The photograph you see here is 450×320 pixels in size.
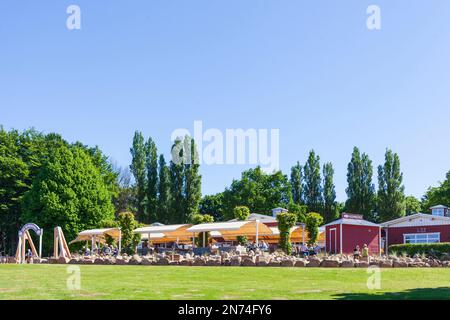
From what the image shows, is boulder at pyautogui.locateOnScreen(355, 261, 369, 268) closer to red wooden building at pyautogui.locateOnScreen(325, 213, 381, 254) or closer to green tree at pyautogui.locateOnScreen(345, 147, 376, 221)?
red wooden building at pyautogui.locateOnScreen(325, 213, 381, 254)

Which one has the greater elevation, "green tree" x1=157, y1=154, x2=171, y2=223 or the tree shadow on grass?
"green tree" x1=157, y1=154, x2=171, y2=223

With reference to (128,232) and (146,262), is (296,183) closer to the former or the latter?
(128,232)

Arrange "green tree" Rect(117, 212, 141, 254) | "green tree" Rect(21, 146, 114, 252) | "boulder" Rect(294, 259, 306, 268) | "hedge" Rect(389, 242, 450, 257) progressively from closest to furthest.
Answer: "boulder" Rect(294, 259, 306, 268) → "hedge" Rect(389, 242, 450, 257) → "green tree" Rect(117, 212, 141, 254) → "green tree" Rect(21, 146, 114, 252)

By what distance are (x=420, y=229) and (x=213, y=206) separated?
38.9 metres

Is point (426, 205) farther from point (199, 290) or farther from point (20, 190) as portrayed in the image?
point (199, 290)

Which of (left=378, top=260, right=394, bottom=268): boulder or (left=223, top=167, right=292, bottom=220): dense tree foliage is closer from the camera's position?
(left=378, top=260, right=394, bottom=268): boulder

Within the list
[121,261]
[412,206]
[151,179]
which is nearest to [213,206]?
[151,179]

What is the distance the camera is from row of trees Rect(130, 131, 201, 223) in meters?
61.5

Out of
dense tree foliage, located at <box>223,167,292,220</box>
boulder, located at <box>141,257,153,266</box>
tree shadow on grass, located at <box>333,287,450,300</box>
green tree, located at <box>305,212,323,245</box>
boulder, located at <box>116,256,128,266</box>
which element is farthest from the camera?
dense tree foliage, located at <box>223,167,292,220</box>

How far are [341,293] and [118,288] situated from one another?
419 cm

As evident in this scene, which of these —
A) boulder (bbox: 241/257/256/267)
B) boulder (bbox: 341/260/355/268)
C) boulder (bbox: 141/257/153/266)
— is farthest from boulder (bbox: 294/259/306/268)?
boulder (bbox: 141/257/153/266)

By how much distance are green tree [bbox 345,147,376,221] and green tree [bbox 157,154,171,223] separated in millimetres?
19410

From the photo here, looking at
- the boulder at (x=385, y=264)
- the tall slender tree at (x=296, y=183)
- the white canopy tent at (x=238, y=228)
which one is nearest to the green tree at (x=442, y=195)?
the tall slender tree at (x=296, y=183)

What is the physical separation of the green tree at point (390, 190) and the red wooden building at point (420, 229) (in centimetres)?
1265
